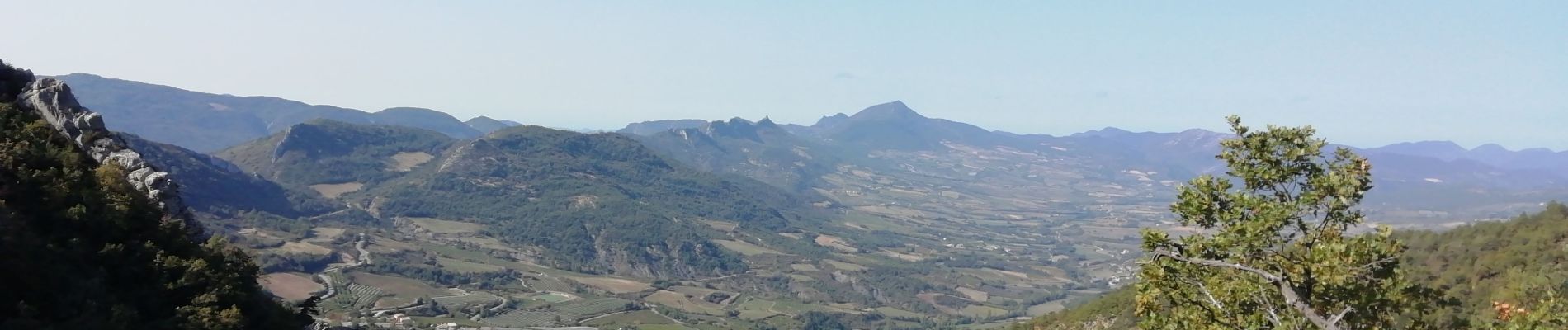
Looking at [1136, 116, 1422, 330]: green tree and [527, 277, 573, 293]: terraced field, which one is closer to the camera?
[1136, 116, 1422, 330]: green tree

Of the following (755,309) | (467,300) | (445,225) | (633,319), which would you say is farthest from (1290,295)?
(445,225)

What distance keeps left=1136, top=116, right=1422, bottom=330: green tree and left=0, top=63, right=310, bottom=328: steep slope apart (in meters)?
18.9

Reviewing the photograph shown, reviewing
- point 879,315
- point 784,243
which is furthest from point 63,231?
point 784,243

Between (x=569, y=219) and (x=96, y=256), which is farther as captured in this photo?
(x=569, y=219)

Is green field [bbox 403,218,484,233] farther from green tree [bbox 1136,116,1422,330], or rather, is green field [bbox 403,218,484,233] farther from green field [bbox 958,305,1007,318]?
green tree [bbox 1136,116,1422,330]

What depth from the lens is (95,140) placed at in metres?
27.7

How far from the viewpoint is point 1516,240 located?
38406 millimetres

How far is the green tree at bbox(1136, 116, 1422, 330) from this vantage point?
34.3 feet

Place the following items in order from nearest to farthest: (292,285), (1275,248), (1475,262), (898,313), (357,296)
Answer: (1275,248) < (1475,262) < (292,285) < (357,296) < (898,313)

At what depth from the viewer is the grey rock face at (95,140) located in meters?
25.7

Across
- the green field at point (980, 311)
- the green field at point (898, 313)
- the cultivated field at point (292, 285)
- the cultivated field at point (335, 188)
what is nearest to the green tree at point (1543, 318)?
the cultivated field at point (292, 285)

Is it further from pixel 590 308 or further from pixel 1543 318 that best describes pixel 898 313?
pixel 1543 318

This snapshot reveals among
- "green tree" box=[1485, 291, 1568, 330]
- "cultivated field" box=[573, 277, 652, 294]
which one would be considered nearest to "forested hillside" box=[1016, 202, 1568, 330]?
"green tree" box=[1485, 291, 1568, 330]

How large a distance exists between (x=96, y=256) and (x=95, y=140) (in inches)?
449
